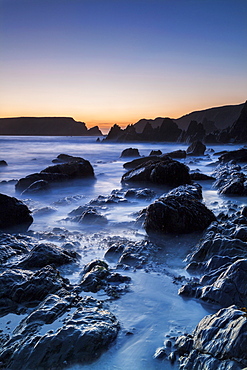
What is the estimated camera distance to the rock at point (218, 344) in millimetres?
1874

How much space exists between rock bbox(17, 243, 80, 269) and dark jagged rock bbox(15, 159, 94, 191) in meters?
7.49

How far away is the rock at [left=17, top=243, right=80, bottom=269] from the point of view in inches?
153

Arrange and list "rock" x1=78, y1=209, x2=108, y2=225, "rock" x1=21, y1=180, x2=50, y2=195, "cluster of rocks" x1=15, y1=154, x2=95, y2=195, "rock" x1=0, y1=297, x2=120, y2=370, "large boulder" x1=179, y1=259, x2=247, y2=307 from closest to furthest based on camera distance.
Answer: "rock" x1=0, y1=297, x2=120, y2=370 → "large boulder" x1=179, y1=259, x2=247, y2=307 → "rock" x1=78, y1=209, x2=108, y2=225 → "rock" x1=21, y1=180, x2=50, y2=195 → "cluster of rocks" x1=15, y1=154, x2=95, y2=195

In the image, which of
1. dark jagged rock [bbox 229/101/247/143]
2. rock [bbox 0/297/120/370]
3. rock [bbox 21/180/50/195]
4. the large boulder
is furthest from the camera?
dark jagged rock [bbox 229/101/247/143]

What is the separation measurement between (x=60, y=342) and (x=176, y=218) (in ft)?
11.3

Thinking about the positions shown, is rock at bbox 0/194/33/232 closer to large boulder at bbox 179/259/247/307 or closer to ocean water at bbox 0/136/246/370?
ocean water at bbox 0/136/246/370

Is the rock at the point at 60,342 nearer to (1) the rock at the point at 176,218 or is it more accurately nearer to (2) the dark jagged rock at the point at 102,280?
(2) the dark jagged rock at the point at 102,280

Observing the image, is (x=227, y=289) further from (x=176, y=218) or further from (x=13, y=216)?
(x=13, y=216)

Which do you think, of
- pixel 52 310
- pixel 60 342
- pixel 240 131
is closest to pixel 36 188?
pixel 52 310

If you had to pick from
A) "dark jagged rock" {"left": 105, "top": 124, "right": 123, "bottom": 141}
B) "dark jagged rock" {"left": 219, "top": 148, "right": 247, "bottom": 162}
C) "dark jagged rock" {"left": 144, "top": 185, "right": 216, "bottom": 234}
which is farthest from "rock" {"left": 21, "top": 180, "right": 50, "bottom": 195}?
"dark jagged rock" {"left": 105, "top": 124, "right": 123, "bottom": 141}

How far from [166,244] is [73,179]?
9.02 meters

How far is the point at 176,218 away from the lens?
17.4 ft

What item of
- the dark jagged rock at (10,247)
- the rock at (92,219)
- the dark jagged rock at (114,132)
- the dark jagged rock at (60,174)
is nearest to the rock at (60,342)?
the dark jagged rock at (10,247)

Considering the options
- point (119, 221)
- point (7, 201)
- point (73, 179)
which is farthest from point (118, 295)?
point (73, 179)
